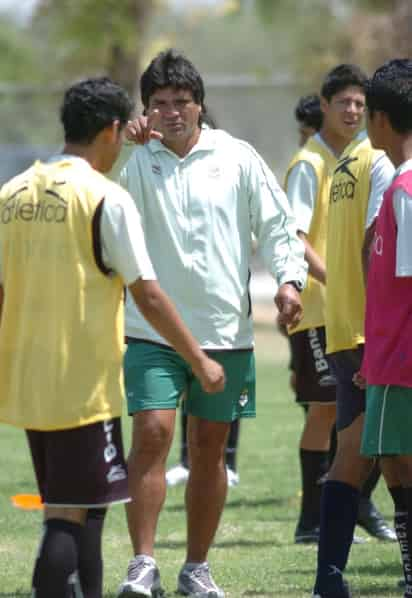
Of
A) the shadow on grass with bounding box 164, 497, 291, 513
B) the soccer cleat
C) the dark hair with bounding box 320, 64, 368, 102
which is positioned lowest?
the shadow on grass with bounding box 164, 497, 291, 513

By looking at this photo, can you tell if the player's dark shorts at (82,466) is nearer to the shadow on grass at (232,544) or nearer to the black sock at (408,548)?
the black sock at (408,548)

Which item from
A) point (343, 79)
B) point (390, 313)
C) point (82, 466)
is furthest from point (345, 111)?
point (82, 466)

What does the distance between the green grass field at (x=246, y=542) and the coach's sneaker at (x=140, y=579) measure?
376 millimetres

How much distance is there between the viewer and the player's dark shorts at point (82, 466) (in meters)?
5.11

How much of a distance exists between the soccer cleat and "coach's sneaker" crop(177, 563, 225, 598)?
5.71 feet

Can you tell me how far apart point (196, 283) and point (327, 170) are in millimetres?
2026

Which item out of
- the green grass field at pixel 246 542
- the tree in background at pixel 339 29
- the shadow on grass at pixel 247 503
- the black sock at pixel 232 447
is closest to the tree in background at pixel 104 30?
the tree in background at pixel 339 29

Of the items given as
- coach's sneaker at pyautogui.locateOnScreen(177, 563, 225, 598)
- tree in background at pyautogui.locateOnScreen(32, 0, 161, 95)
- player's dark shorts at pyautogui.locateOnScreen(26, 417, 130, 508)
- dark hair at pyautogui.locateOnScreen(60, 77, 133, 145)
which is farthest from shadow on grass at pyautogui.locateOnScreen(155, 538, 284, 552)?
tree in background at pyautogui.locateOnScreen(32, 0, 161, 95)

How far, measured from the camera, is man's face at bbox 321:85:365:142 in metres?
8.16

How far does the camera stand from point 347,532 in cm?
601

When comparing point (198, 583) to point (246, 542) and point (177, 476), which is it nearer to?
point (246, 542)

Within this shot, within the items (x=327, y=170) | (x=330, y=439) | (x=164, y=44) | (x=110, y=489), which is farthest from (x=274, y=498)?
(x=164, y=44)

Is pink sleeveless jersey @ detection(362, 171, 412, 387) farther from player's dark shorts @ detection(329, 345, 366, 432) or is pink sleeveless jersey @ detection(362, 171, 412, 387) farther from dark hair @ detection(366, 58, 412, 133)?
player's dark shorts @ detection(329, 345, 366, 432)

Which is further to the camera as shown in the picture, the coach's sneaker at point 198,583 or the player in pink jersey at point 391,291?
the coach's sneaker at point 198,583
